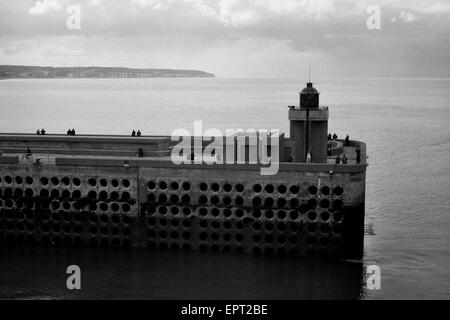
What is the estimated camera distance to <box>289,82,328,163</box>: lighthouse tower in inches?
1465

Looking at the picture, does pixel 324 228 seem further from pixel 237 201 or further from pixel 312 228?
pixel 237 201

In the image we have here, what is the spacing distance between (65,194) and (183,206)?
7017mm

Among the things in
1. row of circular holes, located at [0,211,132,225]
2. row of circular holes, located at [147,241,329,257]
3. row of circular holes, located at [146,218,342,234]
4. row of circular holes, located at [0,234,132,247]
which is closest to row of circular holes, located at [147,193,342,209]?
row of circular holes, located at [146,218,342,234]

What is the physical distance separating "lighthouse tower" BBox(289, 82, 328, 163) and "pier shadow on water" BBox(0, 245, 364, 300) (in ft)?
20.2

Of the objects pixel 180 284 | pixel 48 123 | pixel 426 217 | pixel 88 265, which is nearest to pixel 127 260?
pixel 88 265

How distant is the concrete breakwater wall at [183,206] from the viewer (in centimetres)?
3500

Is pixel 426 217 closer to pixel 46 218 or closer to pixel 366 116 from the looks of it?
pixel 46 218

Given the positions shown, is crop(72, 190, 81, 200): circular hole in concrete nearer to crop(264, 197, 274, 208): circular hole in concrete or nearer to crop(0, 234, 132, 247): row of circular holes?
crop(0, 234, 132, 247): row of circular holes

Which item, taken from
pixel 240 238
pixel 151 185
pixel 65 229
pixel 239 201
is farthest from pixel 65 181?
pixel 240 238

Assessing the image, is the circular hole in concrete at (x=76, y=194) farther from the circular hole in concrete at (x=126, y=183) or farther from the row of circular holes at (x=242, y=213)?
the row of circular holes at (x=242, y=213)

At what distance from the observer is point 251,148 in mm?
36812

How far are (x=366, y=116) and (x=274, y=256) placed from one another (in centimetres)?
11362

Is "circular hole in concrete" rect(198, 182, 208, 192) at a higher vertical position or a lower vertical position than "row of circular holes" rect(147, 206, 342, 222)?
higher
